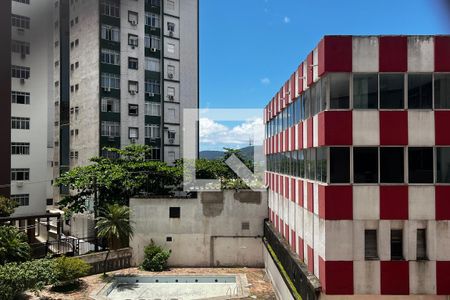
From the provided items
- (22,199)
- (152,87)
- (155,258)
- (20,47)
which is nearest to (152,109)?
(152,87)

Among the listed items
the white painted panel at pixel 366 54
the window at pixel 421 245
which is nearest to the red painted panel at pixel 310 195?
the window at pixel 421 245

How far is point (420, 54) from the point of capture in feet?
39.4

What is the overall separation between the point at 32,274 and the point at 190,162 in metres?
21.9

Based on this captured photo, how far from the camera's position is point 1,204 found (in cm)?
3247

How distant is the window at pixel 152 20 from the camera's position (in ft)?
152

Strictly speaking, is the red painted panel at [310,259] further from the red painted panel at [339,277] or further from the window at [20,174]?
the window at [20,174]

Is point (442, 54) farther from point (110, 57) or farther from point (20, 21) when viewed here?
point (20, 21)

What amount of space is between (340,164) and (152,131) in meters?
37.1

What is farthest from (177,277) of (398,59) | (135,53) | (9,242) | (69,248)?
(135,53)

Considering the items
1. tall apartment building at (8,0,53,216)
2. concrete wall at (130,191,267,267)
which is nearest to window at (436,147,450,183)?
concrete wall at (130,191,267,267)

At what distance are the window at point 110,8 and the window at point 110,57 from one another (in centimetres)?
437

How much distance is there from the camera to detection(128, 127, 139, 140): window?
147 ft

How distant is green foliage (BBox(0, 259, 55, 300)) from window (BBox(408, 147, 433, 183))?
18.9 meters

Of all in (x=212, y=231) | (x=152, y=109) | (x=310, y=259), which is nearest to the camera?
(x=310, y=259)
